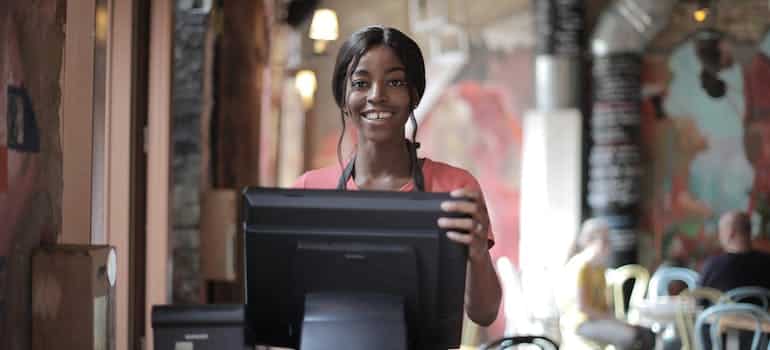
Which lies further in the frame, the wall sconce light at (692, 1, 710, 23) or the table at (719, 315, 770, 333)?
the wall sconce light at (692, 1, 710, 23)

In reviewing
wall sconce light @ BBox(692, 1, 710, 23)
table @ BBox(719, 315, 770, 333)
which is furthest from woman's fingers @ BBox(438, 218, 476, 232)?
wall sconce light @ BBox(692, 1, 710, 23)

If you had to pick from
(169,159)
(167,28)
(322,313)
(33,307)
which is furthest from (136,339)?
(322,313)

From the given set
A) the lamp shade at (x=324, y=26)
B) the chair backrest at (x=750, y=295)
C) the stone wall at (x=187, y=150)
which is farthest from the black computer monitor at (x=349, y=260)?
the lamp shade at (x=324, y=26)

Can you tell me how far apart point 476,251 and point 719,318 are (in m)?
4.49

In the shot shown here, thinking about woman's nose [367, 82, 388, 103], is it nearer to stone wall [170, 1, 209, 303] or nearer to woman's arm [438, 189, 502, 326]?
woman's arm [438, 189, 502, 326]

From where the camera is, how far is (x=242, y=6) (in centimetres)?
727

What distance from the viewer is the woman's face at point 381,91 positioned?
83.3 inches

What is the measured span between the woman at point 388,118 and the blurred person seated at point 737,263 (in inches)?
183

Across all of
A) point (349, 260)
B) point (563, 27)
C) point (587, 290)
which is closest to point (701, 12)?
point (563, 27)

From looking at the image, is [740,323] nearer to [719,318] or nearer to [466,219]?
[719,318]

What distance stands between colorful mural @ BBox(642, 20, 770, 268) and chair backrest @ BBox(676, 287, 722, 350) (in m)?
2.59

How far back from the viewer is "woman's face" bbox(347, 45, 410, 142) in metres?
2.12

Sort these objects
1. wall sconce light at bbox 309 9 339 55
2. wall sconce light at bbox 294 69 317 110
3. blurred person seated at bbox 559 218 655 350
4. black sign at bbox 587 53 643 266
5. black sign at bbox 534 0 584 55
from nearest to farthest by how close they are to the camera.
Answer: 1. blurred person seated at bbox 559 218 655 350
2. wall sconce light at bbox 309 9 339 55
3. black sign at bbox 587 53 643 266
4. black sign at bbox 534 0 584 55
5. wall sconce light at bbox 294 69 317 110

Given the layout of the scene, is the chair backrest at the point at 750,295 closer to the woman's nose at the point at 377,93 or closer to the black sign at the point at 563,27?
the black sign at the point at 563,27
